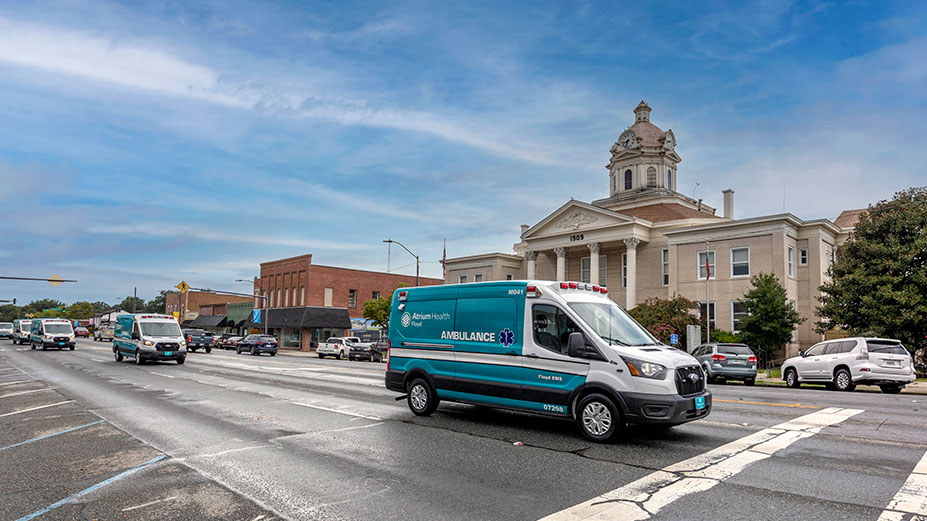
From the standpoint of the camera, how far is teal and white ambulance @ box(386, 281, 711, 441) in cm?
834

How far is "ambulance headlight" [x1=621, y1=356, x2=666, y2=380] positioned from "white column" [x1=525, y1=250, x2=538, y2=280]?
3871 centimetres

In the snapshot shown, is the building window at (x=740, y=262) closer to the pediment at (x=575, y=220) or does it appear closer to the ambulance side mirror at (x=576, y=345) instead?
the pediment at (x=575, y=220)

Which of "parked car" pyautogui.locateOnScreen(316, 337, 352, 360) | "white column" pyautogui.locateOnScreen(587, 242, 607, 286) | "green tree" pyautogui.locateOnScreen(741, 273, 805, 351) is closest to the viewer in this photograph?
"green tree" pyautogui.locateOnScreen(741, 273, 805, 351)

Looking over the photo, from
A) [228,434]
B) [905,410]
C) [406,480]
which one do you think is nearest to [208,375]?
[228,434]

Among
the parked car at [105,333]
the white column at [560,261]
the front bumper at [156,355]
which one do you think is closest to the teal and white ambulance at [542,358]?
the front bumper at [156,355]

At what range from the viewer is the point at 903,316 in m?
25.8

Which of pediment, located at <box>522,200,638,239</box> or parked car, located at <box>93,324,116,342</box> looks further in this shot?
parked car, located at <box>93,324,116,342</box>

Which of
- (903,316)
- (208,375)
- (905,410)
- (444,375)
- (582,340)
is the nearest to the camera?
(582,340)

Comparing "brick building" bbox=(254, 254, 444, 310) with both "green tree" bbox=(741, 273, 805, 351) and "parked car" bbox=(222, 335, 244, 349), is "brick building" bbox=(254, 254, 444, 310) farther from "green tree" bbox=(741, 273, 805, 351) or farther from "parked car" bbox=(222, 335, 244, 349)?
"green tree" bbox=(741, 273, 805, 351)

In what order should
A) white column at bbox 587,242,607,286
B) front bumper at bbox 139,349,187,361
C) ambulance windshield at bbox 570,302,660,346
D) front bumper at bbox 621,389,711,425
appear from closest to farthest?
front bumper at bbox 621,389,711,425
ambulance windshield at bbox 570,302,660,346
front bumper at bbox 139,349,187,361
white column at bbox 587,242,607,286

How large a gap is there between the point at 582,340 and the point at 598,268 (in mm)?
35585

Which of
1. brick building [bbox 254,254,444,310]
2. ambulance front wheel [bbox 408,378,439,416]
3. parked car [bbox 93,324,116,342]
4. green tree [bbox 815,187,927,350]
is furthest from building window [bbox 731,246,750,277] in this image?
parked car [bbox 93,324,116,342]

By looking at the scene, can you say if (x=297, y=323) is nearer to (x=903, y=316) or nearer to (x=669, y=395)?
(x=903, y=316)

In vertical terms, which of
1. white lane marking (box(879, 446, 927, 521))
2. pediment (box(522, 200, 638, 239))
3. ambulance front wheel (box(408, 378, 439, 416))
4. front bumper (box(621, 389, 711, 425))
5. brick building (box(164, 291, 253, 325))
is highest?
Result: pediment (box(522, 200, 638, 239))
